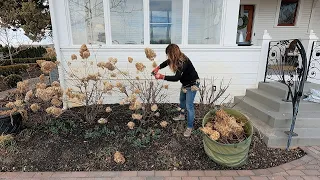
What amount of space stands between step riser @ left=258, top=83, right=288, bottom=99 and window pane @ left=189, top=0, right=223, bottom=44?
1.36 m

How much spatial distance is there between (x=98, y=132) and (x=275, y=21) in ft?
22.5

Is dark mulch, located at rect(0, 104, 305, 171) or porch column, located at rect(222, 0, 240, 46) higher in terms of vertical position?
porch column, located at rect(222, 0, 240, 46)

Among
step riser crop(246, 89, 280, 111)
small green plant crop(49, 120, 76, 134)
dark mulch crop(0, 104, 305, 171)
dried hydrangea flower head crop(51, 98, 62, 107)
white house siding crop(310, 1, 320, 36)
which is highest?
white house siding crop(310, 1, 320, 36)

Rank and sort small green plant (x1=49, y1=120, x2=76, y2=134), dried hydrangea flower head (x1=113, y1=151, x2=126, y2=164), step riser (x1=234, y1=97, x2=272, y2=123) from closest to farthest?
1. dried hydrangea flower head (x1=113, y1=151, x2=126, y2=164)
2. small green plant (x1=49, y1=120, x2=76, y2=134)
3. step riser (x1=234, y1=97, x2=272, y2=123)

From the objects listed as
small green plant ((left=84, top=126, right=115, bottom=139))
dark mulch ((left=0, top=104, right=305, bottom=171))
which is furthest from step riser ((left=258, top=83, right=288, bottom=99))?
small green plant ((left=84, top=126, right=115, bottom=139))

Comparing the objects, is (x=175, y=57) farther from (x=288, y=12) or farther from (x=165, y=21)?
(x=288, y=12)

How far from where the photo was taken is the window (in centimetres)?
657

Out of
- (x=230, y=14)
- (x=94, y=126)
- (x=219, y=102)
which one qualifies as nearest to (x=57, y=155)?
(x=94, y=126)

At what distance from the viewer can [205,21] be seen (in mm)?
4191

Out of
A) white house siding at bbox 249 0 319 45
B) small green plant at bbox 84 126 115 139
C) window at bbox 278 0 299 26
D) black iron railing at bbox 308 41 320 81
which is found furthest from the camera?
window at bbox 278 0 299 26

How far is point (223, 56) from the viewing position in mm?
4188

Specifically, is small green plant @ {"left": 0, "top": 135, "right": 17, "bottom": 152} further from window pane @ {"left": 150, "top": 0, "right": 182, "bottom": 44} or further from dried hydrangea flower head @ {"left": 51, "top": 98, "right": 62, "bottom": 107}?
window pane @ {"left": 150, "top": 0, "right": 182, "bottom": 44}

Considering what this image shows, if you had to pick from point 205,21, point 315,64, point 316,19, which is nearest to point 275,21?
point 316,19

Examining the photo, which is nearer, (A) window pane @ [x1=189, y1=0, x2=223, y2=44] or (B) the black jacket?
(B) the black jacket
